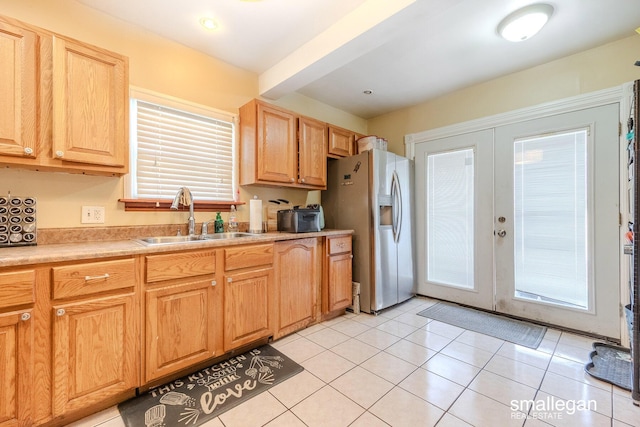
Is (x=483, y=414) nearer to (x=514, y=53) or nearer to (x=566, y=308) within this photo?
(x=566, y=308)

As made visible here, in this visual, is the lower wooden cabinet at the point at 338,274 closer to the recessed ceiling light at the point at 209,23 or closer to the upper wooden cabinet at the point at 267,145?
the upper wooden cabinet at the point at 267,145

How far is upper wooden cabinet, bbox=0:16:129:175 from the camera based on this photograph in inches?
56.0

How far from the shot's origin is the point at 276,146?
257 centimetres

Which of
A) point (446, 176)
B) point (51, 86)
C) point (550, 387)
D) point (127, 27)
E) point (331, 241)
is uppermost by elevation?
point (127, 27)

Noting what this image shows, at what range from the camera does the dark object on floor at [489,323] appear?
2.33m

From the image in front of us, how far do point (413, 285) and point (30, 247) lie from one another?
11.6ft

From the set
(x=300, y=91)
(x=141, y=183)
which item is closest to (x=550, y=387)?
(x=141, y=183)

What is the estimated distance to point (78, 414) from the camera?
1402 mm

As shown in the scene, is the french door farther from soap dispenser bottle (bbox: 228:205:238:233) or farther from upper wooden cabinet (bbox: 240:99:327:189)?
soap dispenser bottle (bbox: 228:205:238:233)

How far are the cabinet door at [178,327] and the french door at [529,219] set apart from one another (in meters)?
Answer: 2.65

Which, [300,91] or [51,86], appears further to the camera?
[300,91]

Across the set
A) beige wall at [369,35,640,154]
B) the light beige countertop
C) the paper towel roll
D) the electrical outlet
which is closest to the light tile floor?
the light beige countertop

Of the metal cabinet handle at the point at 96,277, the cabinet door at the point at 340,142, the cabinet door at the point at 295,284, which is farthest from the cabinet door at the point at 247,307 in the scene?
the cabinet door at the point at 340,142
